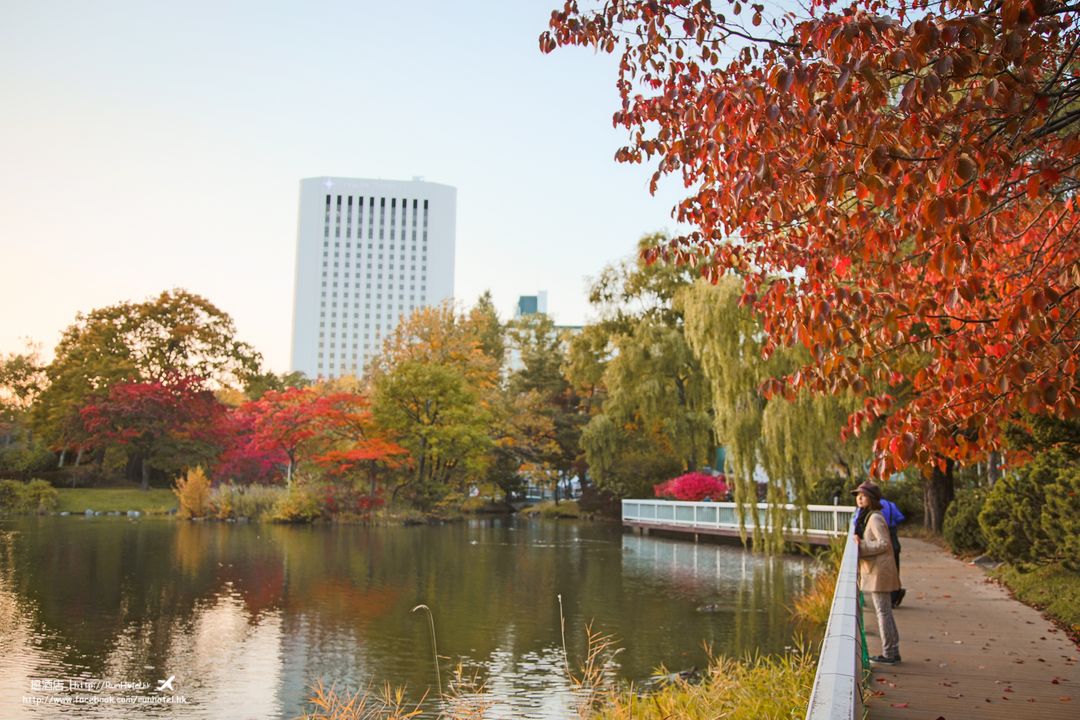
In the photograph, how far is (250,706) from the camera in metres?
7.36

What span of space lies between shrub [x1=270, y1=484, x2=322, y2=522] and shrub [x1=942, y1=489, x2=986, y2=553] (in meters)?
21.2

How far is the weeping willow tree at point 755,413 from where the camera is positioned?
58.0 feet

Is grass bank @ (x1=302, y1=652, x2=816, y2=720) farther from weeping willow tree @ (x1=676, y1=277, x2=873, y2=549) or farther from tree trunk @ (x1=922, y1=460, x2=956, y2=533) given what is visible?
tree trunk @ (x1=922, y1=460, x2=956, y2=533)

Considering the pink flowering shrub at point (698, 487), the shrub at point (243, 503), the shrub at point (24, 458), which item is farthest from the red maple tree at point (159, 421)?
the pink flowering shrub at point (698, 487)

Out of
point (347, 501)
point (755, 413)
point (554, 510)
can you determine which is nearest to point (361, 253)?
point (554, 510)

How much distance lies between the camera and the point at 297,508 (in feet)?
99.0

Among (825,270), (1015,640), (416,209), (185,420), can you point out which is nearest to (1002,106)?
(825,270)

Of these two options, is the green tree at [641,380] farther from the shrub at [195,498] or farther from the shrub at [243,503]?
the shrub at [195,498]

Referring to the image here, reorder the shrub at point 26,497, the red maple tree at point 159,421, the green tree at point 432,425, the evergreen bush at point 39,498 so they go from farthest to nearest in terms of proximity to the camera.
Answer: the red maple tree at point 159,421 → the evergreen bush at point 39,498 → the shrub at point 26,497 → the green tree at point 432,425

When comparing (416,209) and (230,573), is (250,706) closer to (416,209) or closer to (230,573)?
(230,573)

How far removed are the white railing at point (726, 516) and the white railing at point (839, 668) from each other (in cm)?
1347

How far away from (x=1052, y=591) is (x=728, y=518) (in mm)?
14409

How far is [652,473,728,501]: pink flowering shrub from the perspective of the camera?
89.0ft

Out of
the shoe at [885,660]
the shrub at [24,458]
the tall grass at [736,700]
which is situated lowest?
the tall grass at [736,700]
